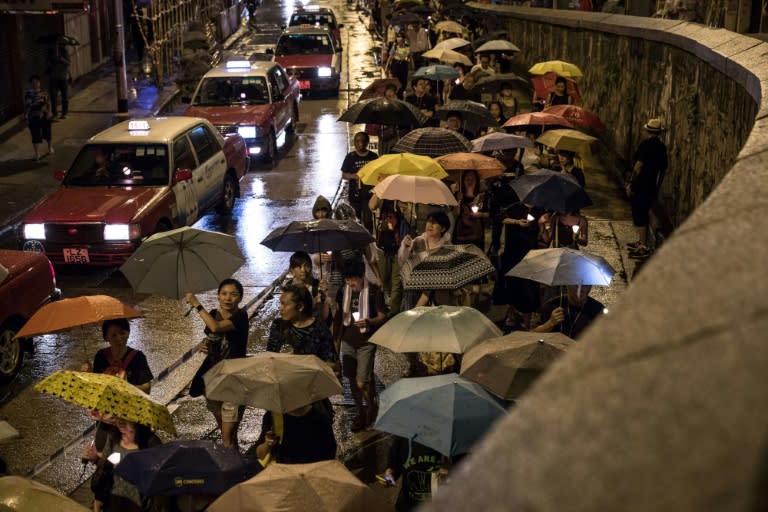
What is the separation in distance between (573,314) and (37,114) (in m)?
15.3

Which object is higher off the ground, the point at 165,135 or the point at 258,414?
the point at 165,135

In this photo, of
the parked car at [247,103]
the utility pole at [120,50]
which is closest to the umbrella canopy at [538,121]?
the parked car at [247,103]

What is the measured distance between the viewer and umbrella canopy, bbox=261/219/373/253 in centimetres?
1002

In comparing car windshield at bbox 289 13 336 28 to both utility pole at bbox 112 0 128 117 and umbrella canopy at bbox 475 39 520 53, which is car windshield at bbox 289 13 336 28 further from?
umbrella canopy at bbox 475 39 520 53

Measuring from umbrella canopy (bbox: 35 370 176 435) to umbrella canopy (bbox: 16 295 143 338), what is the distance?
1557 millimetres

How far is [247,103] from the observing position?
22453 millimetres

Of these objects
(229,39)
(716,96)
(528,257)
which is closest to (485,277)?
(528,257)

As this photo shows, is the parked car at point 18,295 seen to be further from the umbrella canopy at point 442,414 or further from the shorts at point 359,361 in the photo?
the umbrella canopy at point 442,414

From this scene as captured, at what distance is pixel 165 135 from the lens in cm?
1580

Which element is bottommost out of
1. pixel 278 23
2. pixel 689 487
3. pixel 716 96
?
pixel 278 23

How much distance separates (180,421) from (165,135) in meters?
6.75

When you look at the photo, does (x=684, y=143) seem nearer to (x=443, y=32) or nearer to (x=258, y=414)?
(x=258, y=414)

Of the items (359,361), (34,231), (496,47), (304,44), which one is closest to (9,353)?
(359,361)

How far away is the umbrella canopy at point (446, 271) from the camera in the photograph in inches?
364
